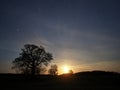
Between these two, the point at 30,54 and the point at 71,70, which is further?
the point at 71,70

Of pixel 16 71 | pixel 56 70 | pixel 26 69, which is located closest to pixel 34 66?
pixel 26 69

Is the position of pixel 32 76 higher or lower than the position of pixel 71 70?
lower

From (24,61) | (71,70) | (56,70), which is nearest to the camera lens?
(24,61)

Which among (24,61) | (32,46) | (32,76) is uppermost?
(32,46)

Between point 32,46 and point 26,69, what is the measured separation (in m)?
6.85

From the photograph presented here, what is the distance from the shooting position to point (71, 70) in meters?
95.9

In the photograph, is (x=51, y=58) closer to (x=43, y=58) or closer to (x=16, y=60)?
(x=43, y=58)

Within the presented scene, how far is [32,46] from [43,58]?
4691mm

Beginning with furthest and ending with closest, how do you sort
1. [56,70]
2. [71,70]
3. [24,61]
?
[71,70]
[56,70]
[24,61]

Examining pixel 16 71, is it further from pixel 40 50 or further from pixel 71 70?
pixel 71 70

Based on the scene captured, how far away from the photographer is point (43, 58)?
58719 millimetres

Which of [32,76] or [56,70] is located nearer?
[32,76]

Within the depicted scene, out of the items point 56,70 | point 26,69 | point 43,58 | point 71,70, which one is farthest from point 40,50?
point 71,70

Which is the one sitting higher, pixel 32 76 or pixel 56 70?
pixel 56 70
